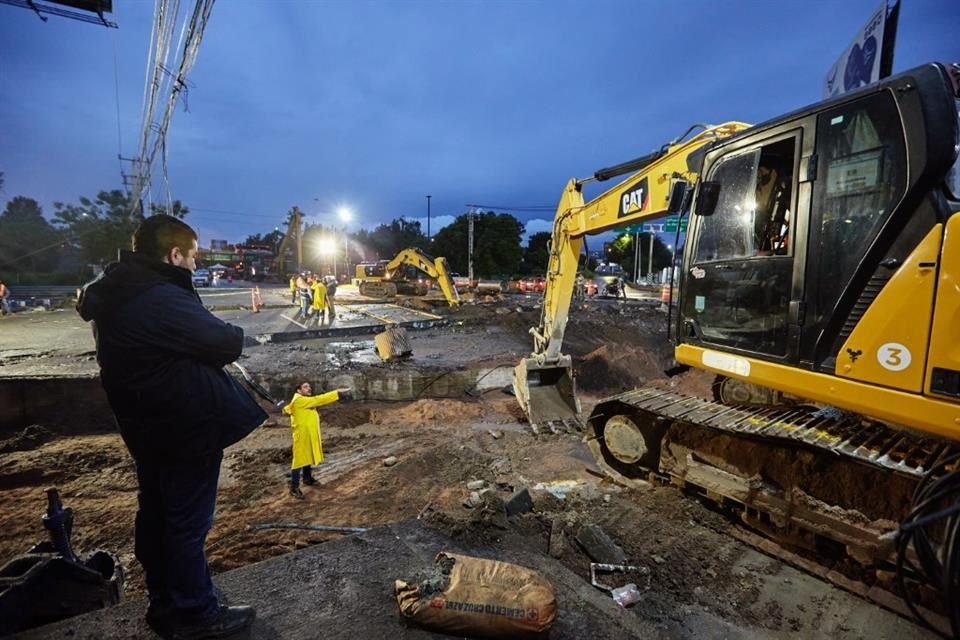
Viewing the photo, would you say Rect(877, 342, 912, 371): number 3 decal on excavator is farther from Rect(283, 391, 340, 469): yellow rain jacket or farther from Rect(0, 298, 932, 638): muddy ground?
Rect(283, 391, 340, 469): yellow rain jacket

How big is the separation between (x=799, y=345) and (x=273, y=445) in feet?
22.0

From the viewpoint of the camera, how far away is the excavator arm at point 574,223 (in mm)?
4152

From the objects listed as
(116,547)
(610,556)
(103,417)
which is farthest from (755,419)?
(103,417)

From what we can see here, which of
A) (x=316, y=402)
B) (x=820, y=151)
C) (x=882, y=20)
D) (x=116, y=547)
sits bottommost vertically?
(x=116, y=547)

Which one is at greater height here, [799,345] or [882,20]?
[882,20]

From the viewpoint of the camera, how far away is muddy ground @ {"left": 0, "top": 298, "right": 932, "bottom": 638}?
3.03 m

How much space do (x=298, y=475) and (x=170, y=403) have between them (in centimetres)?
372

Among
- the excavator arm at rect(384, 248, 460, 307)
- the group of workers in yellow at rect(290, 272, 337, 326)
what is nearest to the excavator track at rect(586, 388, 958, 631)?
the group of workers in yellow at rect(290, 272, 337, 326)

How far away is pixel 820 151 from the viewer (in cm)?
266

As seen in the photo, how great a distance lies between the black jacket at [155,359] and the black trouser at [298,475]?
3510 millimetres

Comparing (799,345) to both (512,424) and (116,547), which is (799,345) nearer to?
(512,424)

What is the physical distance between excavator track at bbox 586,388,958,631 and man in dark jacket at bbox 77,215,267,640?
340 centimetres

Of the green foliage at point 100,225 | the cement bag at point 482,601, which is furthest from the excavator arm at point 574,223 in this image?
the green foliage at point 100,225

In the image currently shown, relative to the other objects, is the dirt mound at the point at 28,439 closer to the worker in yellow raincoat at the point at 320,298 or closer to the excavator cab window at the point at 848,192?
the worker in yellow raincoat at the point at 320,298
